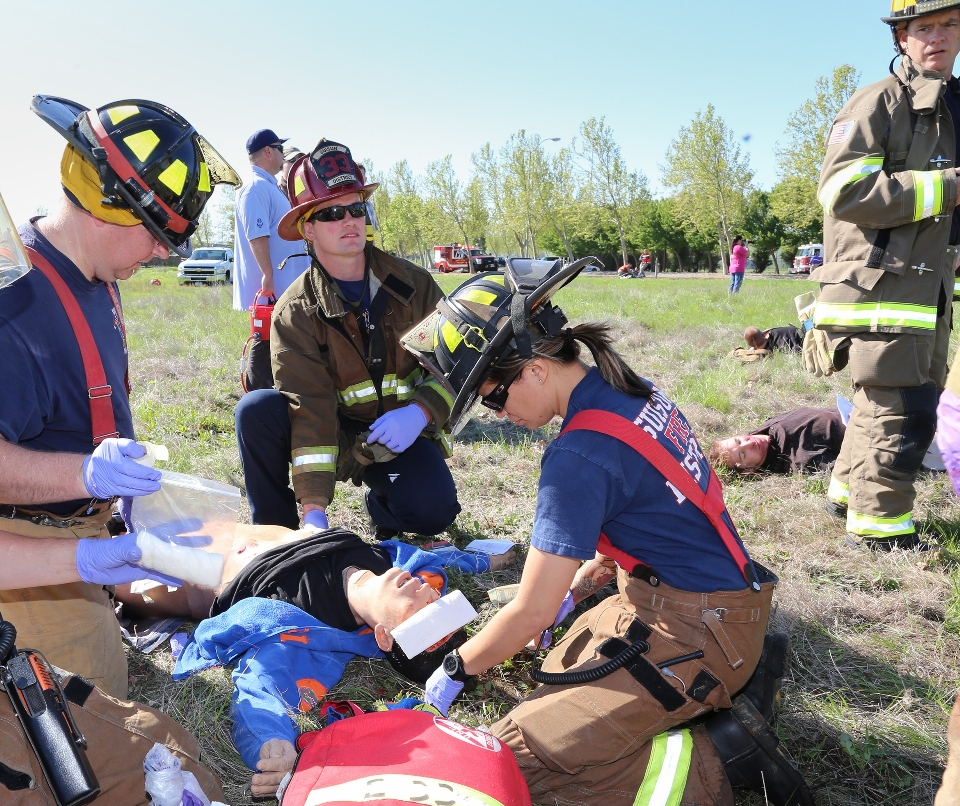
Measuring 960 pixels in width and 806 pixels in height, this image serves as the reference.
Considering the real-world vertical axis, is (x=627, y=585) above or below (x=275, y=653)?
above

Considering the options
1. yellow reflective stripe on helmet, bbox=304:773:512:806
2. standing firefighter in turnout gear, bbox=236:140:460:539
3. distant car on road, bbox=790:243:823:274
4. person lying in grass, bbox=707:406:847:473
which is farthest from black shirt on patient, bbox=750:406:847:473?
distant car on road, bbox=790:243:823:274

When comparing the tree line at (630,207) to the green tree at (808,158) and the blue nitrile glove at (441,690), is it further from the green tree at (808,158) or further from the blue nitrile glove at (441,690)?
the blue nitrile glove at (441,690)

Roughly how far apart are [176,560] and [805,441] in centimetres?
423

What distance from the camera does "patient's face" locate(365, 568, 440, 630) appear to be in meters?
2.89

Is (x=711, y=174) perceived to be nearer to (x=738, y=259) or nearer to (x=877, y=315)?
(x=738, y=259)

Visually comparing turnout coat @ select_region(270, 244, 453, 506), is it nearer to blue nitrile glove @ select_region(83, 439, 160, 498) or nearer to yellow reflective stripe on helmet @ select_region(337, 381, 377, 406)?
yellow reflective stripe on helmet @ select_region(337, 381, 377, 406)

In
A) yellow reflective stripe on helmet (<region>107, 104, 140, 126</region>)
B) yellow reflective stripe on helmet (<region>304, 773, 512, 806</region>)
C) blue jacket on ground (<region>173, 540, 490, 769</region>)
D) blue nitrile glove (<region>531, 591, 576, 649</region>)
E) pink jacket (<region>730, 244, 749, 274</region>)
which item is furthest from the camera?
pink jacket (<region>730, 244, 749, 274</region>)

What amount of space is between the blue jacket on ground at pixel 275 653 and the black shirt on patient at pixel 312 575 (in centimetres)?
7

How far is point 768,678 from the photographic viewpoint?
7.76 ft

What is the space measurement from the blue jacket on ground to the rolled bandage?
59 centimetres

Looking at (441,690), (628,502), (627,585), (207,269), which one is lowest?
(441,690)

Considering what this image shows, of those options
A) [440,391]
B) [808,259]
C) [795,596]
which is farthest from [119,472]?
[808,259]

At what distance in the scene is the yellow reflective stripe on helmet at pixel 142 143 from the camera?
2.40 metres

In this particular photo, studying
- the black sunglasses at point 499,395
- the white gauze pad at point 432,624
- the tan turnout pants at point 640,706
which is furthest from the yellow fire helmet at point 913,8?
the white gauze pad at point 432,624
